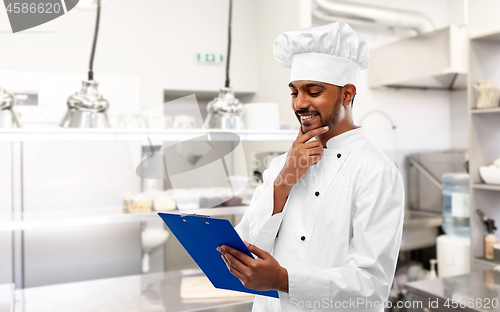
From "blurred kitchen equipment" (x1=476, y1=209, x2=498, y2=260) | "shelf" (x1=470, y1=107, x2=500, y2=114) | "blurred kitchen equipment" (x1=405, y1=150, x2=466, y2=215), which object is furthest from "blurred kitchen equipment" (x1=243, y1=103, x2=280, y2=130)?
"blurred kitchen equipment" (x1=405, y1=150, x2=466, y2=215)

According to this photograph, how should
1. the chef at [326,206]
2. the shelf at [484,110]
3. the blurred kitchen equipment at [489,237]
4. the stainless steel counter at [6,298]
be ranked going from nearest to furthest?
the chef at [326,206], the stainless steel counter at [6,298], the shelf at [484,110], the blurred kitchen equipment at [489,237]

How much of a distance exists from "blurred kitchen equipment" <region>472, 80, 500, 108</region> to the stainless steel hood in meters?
0.45

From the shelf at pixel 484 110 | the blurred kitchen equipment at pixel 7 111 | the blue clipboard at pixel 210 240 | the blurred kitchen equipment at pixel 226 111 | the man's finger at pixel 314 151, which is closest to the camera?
the blue clipboard at pixel 210 240

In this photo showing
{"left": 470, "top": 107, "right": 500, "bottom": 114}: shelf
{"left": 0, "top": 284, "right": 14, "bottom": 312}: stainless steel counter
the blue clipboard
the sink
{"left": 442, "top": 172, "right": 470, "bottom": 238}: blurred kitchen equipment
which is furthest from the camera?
the sink

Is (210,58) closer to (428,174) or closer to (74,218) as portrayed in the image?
(74,218)

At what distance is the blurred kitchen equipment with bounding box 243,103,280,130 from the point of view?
179 centimetres

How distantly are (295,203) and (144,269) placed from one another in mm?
1540

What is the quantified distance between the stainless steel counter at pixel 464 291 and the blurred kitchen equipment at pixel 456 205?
611 millimetres

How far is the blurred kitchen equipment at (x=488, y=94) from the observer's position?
7.07 feet

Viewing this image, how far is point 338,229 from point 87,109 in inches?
39.5

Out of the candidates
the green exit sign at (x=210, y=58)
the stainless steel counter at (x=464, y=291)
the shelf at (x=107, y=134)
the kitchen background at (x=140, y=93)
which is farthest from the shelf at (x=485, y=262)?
the green exit sign at (x=210, y=58)

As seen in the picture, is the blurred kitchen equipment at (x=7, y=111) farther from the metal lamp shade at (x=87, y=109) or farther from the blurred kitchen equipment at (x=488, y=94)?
the blurred kitchen equipment at (x=488, y=94)

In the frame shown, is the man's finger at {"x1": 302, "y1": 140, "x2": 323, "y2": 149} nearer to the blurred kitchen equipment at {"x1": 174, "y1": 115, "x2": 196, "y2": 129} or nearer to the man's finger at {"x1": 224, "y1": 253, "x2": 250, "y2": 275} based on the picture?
the man's finger at {"x1": 224, "y1": 253, "x2": 250, "y2": 275}

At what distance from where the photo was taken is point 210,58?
2689 millimetres
